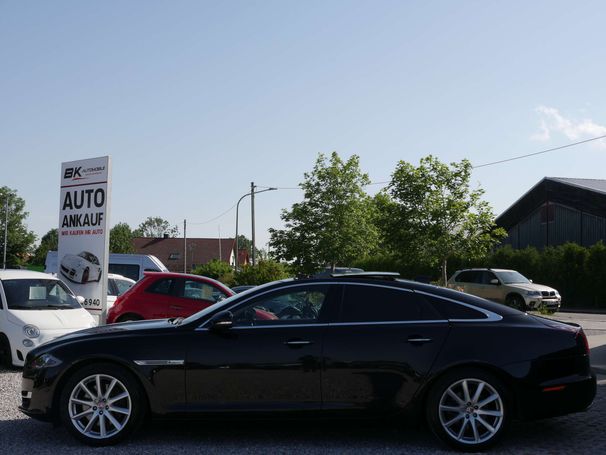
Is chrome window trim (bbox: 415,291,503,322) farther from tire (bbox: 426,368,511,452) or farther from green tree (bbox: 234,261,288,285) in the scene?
green tree (bbox: 234,261,288,285)

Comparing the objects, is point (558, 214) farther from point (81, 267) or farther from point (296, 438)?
point (296, 438)

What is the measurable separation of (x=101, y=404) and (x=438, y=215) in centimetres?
2637

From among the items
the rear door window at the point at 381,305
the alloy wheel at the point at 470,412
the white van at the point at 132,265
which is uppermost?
the white van at the point at 132,265

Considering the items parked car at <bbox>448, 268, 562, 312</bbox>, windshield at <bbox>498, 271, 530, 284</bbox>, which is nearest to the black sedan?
parked car at <bbox>448, 268, 562, 312</bbox>

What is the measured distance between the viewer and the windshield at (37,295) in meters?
10.8

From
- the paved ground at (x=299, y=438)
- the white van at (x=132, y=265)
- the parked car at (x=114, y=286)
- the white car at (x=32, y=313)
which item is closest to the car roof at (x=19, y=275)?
the white car at (x=32, y=313)

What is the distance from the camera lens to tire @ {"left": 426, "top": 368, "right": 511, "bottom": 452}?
5758 millimetres

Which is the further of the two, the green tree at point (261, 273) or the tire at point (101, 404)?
the green tree at point (261, 273)

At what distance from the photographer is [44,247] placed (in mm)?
111000

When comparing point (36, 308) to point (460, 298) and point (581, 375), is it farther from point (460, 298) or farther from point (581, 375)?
point (581, 375)

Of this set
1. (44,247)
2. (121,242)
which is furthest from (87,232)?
(44,247)

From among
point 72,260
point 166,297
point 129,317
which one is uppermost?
point 72,260

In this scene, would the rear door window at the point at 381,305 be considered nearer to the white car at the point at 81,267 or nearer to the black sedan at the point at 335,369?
→ the black sedan at the point at 335,369

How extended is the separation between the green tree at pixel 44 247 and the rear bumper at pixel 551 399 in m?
96.3
